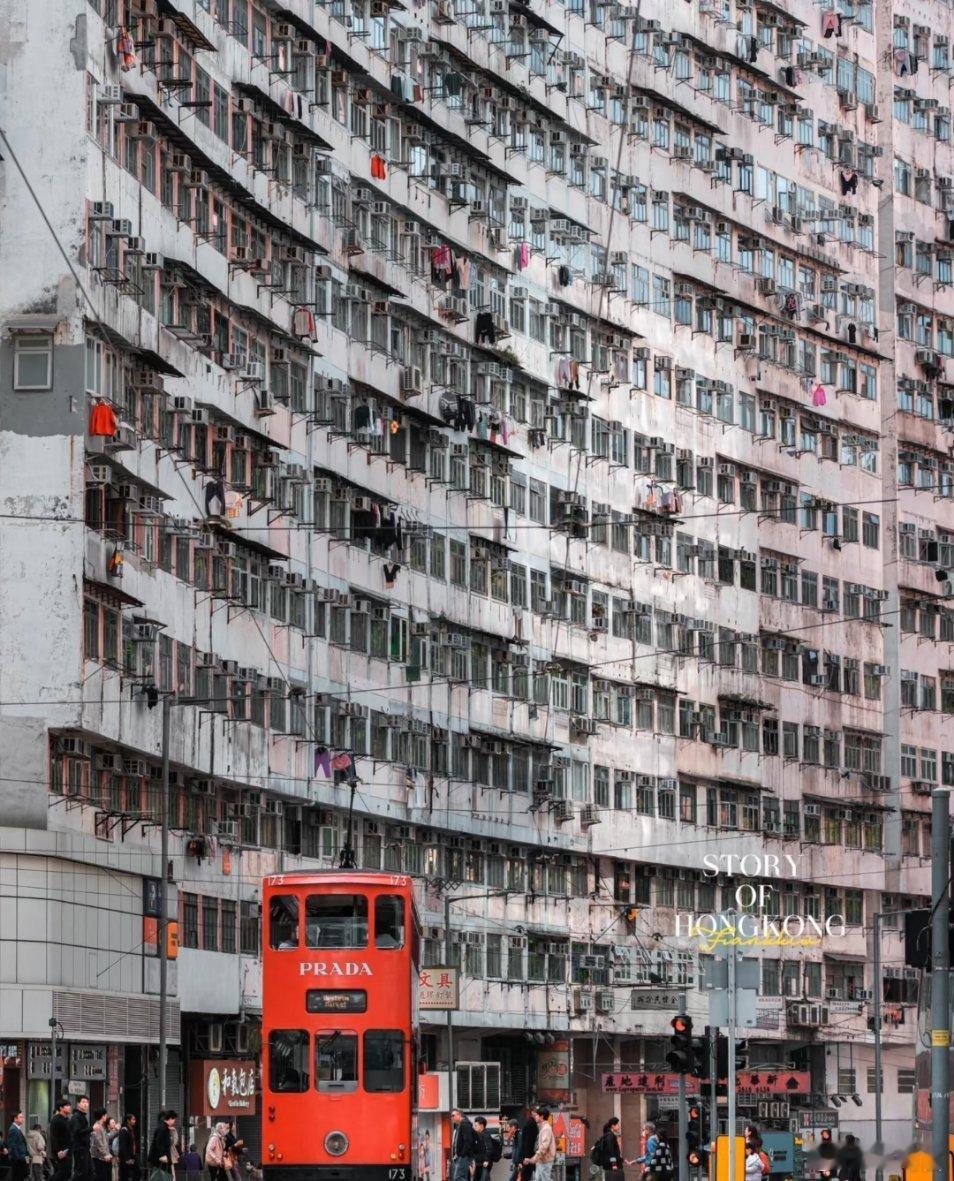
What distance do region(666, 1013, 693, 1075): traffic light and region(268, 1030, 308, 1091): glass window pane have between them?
15.6 feet

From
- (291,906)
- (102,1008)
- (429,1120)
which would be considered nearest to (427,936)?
(429,1120)

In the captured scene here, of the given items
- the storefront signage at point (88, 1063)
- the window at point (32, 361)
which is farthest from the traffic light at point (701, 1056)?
the window at point (32, 361)

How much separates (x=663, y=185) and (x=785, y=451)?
9251mm

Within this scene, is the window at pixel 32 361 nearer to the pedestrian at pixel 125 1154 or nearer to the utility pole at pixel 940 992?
the pedestrian at pixel 125 1154

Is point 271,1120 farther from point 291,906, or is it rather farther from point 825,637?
point 825,637

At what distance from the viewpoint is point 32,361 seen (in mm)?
48094

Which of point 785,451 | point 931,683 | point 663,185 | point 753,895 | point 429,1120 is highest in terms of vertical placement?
point 663,185

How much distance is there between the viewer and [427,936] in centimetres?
6444

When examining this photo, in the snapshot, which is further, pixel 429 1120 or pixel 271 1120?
pixel 429 1120

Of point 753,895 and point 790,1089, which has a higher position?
point 753,895

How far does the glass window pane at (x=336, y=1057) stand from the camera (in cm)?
3569

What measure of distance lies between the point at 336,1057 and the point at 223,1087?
20214 mm

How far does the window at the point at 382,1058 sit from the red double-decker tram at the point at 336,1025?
12mm

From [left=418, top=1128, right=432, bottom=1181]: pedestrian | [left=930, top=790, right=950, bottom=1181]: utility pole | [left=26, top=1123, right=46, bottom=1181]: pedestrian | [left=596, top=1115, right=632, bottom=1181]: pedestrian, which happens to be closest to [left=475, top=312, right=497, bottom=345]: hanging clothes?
[left=418, top=1128, right=432, bottom=1181]: pedestrian
